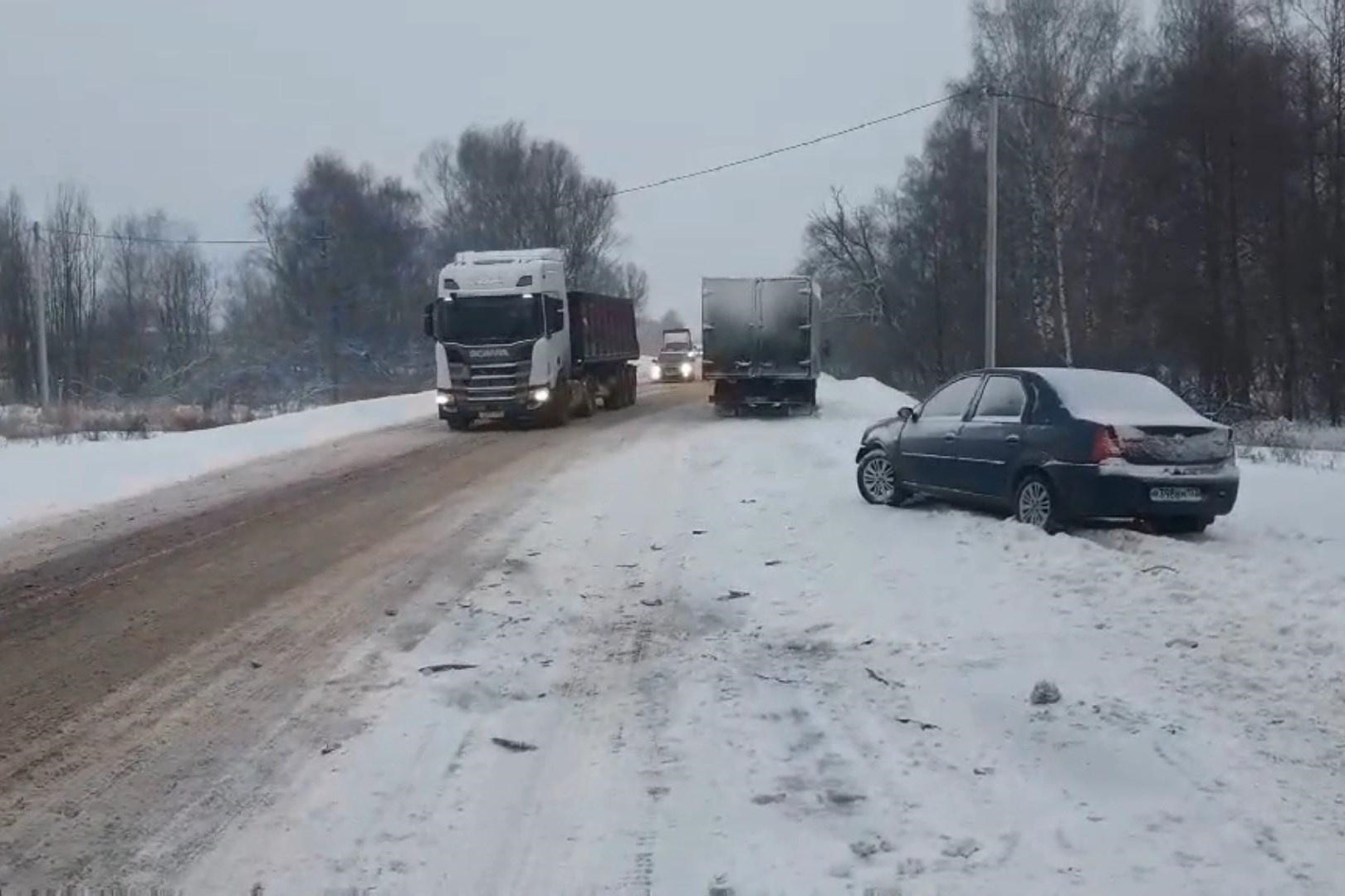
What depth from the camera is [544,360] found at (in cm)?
2602

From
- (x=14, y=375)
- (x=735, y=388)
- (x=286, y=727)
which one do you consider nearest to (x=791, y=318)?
(x=735, y=388)

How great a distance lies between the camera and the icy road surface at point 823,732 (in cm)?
438

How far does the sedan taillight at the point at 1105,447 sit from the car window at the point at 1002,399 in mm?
1033

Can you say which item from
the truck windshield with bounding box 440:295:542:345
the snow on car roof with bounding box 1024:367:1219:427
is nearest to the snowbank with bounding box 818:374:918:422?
the truck windshield with bounding box 440:295:542:345

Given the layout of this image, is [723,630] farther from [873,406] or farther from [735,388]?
[873,406]

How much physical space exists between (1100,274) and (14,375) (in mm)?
51211

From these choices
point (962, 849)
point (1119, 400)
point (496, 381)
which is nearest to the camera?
point (962, 849)

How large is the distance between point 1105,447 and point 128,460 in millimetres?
14989

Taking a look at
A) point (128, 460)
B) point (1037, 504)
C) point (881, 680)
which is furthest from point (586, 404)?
point (881, 680)

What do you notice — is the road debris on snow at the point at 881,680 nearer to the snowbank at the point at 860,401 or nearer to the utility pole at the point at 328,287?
the snowbank at the point at 860,401

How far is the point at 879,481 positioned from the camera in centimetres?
1313

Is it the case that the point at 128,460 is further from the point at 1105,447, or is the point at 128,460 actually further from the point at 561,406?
the point at 1105,447

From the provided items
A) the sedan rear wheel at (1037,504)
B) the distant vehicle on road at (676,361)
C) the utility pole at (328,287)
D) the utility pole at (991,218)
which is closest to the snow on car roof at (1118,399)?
the sedan rear wheel at (1037,504)

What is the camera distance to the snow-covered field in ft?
14.4
